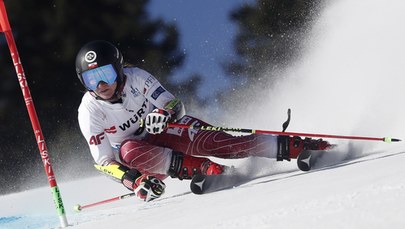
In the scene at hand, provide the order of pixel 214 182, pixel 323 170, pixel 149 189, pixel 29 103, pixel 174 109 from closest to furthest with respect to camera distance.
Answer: pixel 323 170
pixel 29 103
pixel 149 189
pixel 214 182
pixel 174 109

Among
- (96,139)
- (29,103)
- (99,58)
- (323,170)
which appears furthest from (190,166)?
(29,103)

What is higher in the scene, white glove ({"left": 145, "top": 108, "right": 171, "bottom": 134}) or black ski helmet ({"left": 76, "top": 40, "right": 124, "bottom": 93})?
black ski helmet ({"left": 76, "top": 40, "right": 124, "bottom": 93})

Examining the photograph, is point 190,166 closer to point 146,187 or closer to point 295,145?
point 146,187

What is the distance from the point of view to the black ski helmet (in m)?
5.12

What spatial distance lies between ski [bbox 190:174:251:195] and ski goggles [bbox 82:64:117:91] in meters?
1.01

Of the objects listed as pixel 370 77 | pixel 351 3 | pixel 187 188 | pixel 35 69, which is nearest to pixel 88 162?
pixel 35 69

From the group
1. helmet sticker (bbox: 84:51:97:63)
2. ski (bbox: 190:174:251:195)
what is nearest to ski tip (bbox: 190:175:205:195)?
ski (bbox: 190:174:251:195)

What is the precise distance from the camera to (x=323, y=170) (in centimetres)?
446

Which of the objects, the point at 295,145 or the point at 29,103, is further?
the point at 295,145

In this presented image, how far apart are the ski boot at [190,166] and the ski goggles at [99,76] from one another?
801 millimetres

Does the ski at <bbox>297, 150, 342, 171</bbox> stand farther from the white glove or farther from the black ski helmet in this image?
the black ski helmet

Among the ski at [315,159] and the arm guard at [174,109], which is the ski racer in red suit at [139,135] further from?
the ski at [315,159]

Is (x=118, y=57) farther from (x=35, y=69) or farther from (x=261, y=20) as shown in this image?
(x=261, y=20)

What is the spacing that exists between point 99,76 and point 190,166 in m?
1.00
